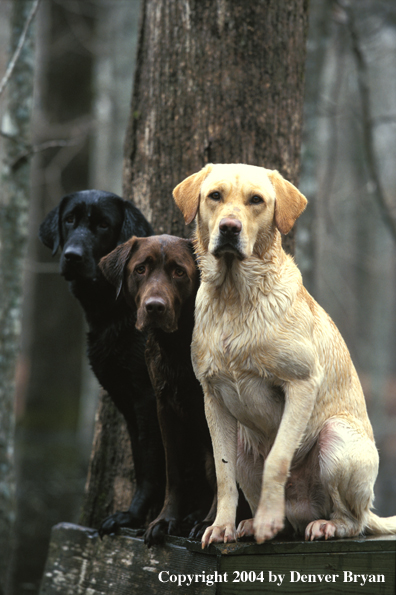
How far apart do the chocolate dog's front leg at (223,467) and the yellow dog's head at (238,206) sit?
2.53ft

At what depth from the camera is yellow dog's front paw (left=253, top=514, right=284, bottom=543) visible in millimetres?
2660

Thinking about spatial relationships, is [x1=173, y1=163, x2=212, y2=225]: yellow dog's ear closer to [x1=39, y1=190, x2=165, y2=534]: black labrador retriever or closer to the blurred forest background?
[x1=39, y1=190, x2=165, y2=534]: black labrador retriever

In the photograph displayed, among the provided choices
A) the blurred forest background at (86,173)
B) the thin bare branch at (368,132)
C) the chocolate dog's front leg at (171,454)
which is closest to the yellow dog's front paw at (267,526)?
the chocolate dog's front leg at (171,454)

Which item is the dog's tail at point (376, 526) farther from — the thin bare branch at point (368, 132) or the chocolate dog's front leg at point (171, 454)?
the thin bare branch at point (368, 132)

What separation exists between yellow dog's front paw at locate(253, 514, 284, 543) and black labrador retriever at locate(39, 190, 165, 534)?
47.9 inches

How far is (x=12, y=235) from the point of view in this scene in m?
6.09

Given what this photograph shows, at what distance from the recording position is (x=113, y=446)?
4.56m

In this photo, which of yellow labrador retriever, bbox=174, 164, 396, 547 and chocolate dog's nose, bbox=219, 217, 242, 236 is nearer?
chocolate dog's nose, bbox=219, 217, 242, 236

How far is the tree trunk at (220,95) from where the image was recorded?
457 centimetres

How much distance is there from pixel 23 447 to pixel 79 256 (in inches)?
327

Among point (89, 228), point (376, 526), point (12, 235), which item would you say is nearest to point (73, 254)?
point (89, 228)

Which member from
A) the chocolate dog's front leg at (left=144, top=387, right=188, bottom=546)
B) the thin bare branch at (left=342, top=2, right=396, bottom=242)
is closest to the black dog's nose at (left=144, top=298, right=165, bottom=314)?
the chocolate dog's front leg at (left=144, top=387, right=188, bottom=546)

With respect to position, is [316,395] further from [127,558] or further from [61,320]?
[61,320]

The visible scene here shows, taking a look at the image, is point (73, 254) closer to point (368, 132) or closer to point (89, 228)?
point (89, 228)
